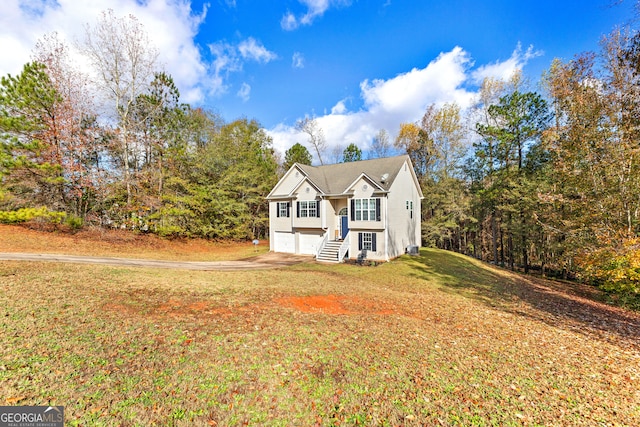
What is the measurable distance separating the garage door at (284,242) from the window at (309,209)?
8.17 feet

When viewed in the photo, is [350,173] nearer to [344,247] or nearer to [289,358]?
[344,247]

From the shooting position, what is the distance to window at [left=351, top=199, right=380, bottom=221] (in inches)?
781

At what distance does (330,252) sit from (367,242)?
3.03m

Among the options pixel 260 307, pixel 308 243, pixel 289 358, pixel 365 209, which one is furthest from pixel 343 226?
pixel 289 358

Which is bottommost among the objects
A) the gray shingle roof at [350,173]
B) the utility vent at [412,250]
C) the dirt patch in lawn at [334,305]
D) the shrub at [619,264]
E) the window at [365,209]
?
the dirt patch in lawn at [334,305]

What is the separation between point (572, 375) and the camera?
18.7 feet

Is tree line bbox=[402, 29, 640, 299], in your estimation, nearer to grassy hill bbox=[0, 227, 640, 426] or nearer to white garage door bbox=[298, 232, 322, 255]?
grassy hill bbox=[0, 227, 640, 426]

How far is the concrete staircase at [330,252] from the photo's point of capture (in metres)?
20.1

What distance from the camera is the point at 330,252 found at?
20.6m

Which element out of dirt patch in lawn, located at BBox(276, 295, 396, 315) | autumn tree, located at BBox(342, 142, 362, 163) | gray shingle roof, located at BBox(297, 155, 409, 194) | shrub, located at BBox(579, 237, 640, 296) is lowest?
dirt patch in lawn, located at BBox(276, 295, 396, 315)

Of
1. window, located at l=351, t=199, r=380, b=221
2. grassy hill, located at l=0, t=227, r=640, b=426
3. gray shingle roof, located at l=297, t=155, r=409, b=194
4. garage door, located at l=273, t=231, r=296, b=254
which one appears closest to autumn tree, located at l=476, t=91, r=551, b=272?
gray shingle roof, located at l=297, t=155, r=409, b=194

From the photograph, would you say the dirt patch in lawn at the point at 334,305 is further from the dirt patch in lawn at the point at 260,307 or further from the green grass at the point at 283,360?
the green grass at the point at 283,360

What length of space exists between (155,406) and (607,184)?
18.7 metres

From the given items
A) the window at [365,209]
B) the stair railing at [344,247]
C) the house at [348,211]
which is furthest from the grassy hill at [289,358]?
the window at [365,209]
